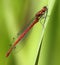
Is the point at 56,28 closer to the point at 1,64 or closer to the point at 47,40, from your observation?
the point at 47,40

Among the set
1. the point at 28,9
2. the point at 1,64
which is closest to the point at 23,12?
the point at 28,9

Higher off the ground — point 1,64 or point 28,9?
point 28,9

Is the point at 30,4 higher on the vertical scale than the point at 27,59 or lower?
higher

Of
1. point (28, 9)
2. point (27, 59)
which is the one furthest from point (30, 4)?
point (27, 59)

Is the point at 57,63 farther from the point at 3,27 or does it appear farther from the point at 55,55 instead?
the point at 3,27
